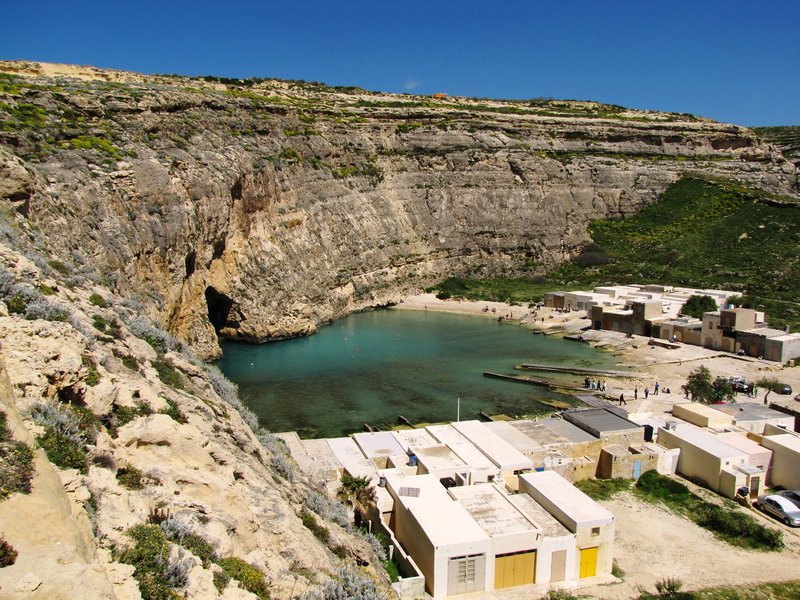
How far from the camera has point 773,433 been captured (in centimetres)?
2550

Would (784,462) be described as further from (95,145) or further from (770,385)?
(95,145)

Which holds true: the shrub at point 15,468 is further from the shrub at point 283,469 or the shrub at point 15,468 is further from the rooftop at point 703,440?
the rooftop at point 703,440

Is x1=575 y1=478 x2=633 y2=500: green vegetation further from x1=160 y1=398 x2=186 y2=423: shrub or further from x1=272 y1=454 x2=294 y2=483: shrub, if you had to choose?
x1=160 y1=398 x2=186 y2=423: shrub

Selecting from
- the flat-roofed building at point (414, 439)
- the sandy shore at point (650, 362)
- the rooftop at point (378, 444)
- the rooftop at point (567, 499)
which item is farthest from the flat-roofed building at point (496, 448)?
the sandy shore at point (650, 362)

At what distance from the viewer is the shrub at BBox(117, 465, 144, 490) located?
23.9 ft

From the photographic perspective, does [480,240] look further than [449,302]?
Yes

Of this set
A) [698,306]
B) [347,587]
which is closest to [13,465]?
[347,587]

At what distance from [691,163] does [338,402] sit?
69460 mm

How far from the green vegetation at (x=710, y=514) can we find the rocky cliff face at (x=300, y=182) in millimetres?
19184

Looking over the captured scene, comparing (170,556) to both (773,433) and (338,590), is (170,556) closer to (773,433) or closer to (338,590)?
(338,590)

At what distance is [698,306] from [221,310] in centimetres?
3545

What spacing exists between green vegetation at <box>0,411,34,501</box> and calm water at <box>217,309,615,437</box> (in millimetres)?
23195

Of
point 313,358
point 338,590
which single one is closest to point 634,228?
point 313,358

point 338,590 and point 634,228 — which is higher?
point 634,228
